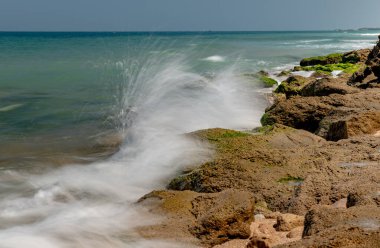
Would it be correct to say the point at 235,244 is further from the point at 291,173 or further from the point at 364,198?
the point at 291,173

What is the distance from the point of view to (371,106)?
352 inches

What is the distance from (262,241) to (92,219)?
2380 mm

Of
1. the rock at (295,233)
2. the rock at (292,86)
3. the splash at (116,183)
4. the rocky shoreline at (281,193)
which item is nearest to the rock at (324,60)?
the rock at (292,86)

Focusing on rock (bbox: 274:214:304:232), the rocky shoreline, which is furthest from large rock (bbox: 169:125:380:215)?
rock (bbox: 274:214:304:232)

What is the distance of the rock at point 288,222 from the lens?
→ 4.76 meters

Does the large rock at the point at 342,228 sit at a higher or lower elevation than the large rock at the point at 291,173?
higher

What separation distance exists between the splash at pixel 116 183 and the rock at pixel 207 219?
0.20 meters

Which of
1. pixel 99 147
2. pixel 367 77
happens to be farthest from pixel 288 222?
pixel 367 77

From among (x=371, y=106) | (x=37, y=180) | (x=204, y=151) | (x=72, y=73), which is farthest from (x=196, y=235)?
(x=72, y=73)

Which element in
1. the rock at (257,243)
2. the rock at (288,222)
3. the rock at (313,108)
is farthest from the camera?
the rock at (313,108)

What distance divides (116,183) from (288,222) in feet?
11.0

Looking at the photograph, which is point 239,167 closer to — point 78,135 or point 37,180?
point 37,180

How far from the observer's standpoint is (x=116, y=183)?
7.36m

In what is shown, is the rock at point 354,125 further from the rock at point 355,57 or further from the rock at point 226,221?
the rock at point 355,57
